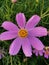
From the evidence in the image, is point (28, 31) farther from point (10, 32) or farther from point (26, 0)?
point (26, 0)

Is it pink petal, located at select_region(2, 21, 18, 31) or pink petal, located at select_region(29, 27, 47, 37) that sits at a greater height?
pink petal, located at select_region(2, 21, 18, 31)

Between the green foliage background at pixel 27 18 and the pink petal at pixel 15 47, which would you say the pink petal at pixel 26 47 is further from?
the green foliage background at pixel 27 18

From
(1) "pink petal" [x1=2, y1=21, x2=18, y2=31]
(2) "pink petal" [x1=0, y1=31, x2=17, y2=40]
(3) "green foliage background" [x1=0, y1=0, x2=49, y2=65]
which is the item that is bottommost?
(3) "green foliage background" [x1=0, y1=0, x2=49, y2=65]

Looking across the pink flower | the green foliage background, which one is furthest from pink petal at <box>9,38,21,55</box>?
the green foliage background

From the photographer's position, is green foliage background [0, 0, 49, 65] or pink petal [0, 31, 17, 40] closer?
pink petal [0, 31, 17, 40]

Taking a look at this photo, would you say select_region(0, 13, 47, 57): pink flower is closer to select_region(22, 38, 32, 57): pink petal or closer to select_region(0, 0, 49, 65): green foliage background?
select_region(22, 38, 32, 57): pink petal

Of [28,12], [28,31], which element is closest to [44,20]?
[28,12]

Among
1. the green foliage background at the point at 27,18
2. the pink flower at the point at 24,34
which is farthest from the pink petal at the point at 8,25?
the green foliage background at the point at 27,18

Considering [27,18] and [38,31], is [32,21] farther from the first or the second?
[27,18]

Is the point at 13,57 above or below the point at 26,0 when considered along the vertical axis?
below
